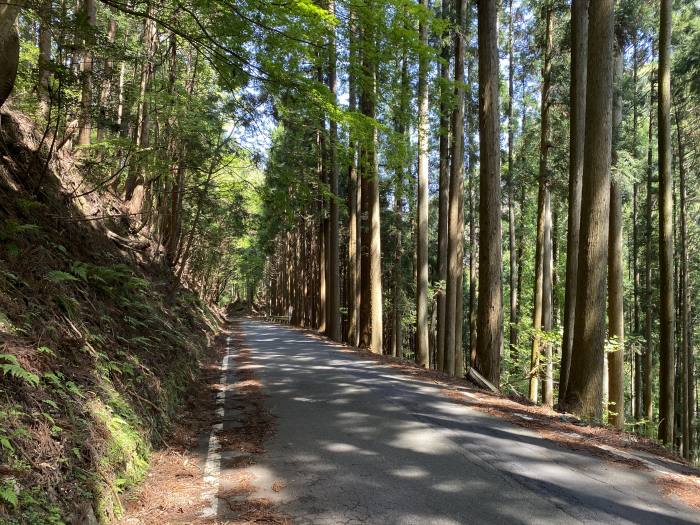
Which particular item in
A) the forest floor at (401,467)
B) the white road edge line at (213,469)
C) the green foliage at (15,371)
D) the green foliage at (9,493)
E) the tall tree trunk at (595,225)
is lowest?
the white road edge line at (213,469)

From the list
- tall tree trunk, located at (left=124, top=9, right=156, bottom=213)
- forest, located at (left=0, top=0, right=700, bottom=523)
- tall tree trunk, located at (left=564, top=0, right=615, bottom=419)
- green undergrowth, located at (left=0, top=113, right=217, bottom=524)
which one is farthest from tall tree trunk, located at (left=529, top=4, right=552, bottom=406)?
tall tree trunk, located at (left=124, top=9, right=156, bottom=213)

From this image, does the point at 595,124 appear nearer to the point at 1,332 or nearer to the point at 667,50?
the point at 667,50

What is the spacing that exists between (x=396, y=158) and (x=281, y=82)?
16.4 feet

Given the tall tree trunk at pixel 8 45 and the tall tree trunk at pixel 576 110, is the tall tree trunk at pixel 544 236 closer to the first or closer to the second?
the tall tree trunk at pixel 576 110

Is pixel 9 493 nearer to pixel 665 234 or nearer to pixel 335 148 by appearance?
pixel 335 148

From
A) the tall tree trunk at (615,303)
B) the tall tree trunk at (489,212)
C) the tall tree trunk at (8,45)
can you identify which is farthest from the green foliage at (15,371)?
the tall tree trunk at (615,303)

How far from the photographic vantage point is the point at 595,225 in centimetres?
789

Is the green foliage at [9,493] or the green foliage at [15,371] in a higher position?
the green foliage at [15,371]

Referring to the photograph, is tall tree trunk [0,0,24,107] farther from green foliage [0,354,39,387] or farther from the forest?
green foliage [0,354,39,387]

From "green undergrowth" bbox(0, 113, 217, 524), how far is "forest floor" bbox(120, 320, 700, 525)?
0.47m

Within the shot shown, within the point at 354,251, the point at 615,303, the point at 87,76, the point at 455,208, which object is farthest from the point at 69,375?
the point at 354,251

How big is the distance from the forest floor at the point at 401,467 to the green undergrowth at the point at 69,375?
47 centimetres

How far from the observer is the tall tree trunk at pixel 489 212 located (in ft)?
33.4

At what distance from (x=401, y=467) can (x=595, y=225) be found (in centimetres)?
544
